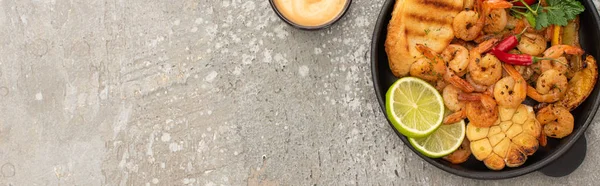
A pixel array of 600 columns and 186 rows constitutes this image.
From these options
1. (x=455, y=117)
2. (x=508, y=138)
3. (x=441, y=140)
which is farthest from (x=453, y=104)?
(x=508, y=138)

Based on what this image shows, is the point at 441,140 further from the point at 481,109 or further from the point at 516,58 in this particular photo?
the point at 516,58

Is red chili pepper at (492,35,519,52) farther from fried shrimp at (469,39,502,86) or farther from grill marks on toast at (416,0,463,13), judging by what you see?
grill marks on toast at (416,0,463,13)

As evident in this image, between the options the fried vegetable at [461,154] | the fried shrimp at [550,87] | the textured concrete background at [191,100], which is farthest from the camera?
the textured concrete background at [191,100]

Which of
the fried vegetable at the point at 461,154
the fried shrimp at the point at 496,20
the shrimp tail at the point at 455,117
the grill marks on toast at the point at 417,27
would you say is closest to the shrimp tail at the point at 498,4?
the fried shrimp at the point at 496,20

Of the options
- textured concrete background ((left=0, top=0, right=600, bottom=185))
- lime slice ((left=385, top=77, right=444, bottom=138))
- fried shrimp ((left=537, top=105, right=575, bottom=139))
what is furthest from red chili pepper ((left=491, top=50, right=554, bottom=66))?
textured concrete background ((left=0, top=0, right=600, bottom=185))

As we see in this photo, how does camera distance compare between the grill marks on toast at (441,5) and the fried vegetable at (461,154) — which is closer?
the grill marks on toast at (441,5)

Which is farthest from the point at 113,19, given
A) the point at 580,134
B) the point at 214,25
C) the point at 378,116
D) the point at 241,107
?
the point at 580,134

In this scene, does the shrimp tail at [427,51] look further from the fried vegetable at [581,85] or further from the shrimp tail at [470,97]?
the fried vegetable at [581,85]
